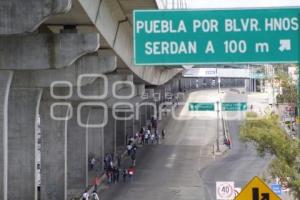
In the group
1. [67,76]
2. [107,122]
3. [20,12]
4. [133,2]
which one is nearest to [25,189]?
[67,76]

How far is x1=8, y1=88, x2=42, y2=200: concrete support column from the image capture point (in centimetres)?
2703

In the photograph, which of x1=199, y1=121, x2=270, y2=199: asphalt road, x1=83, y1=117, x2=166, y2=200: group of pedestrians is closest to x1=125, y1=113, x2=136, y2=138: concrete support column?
x1=83, y1=117, x2=166, y2=200: group of pedestrians

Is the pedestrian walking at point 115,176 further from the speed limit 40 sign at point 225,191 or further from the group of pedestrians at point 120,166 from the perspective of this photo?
the speed limit 40 sign at point 225,191

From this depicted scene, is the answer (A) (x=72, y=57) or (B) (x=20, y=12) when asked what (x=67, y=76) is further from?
(B) (x=20, y=12)

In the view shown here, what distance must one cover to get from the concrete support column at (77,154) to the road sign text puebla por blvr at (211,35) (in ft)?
89.8

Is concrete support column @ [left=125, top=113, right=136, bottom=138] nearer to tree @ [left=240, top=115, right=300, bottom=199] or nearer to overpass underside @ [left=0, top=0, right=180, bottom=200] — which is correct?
overpass underside @ [left=0, top=0, right=180, bottom=200]

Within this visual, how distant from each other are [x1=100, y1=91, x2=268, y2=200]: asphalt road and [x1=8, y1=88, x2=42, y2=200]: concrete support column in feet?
23.4

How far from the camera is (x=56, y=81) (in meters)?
25.0

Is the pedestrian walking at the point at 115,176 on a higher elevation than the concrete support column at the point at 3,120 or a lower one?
lower

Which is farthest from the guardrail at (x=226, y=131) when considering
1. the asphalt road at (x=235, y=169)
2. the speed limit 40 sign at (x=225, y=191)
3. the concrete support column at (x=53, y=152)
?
the speed limit 40 sign at (x=225, y=191)

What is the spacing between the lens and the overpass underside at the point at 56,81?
16.1 m

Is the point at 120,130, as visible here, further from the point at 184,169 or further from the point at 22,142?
the point at 22,142

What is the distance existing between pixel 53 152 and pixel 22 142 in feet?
16.2

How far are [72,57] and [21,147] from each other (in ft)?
35.7
